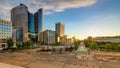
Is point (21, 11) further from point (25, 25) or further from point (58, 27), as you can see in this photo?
point (58, 27)

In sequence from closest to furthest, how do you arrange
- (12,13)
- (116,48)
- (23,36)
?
(116,48) < (23,36) < (12,13)

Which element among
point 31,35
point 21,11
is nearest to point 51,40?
point 31,35

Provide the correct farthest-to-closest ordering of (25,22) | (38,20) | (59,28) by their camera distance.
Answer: (59,28)
(38,20)
(25,22)

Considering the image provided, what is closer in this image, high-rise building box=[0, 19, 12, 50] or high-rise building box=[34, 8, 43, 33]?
high-rise building box=[0, 19, 12, 50]

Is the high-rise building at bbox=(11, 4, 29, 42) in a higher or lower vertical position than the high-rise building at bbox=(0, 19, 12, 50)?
higher

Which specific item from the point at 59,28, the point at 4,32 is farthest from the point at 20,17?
the point at 59,28

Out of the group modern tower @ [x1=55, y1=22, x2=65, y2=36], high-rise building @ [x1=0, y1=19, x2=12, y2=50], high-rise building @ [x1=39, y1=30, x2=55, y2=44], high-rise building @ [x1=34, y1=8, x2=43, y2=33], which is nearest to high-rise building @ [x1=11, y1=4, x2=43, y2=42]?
high-rise building @ [x1=34, y1=8, x2=43, y2=33]

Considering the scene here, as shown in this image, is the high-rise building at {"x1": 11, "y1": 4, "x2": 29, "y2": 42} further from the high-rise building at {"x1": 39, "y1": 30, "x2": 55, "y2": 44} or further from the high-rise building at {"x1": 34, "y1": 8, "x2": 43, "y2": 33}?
the high-rise building at {"x1": 39, "y1": 30, "x2": 55, "y2": 44}

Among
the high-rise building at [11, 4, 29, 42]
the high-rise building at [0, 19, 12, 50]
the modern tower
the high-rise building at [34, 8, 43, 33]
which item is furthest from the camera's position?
the modern tower

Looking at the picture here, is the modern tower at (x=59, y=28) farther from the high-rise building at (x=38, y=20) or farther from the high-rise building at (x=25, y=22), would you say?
the high-rise building at (x=38, y=20)

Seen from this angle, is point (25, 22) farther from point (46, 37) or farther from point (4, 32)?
point (4, 32)

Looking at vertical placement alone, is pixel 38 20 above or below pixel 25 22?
above

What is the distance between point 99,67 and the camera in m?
17.8

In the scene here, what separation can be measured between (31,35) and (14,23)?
14308 mm
